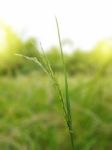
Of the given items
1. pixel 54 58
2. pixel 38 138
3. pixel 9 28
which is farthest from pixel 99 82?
pixel 54 58

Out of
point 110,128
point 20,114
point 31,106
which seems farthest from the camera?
point 31,106

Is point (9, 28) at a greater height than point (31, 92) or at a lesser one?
greater

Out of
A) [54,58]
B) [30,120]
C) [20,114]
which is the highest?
[30,120]

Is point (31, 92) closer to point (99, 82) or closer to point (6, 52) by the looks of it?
point (99, 82)

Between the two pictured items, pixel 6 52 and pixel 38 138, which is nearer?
pixel 38 138

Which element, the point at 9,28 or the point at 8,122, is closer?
the point at 8,122

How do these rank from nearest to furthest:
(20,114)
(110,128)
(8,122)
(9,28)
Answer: (110,128) → (8,122) → (20,114) → (9,28)

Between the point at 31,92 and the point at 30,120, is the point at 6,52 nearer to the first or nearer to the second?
the point at 31,92

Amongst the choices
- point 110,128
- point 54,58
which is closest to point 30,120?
point 110,128

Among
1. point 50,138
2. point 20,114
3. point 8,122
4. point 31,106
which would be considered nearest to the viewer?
point 50,138
